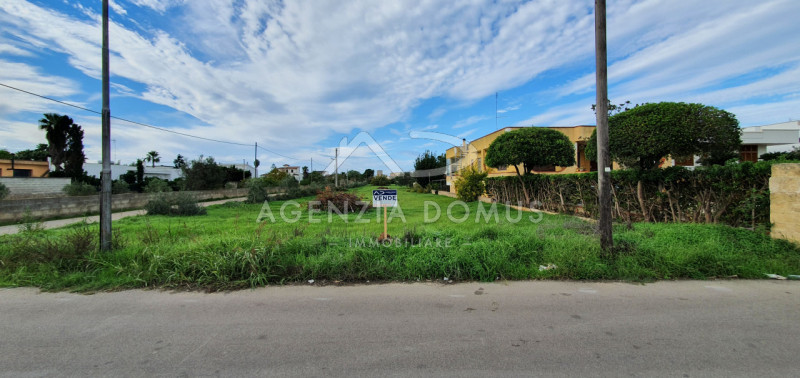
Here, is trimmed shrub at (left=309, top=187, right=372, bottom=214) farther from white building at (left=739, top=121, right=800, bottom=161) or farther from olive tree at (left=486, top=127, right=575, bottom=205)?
white building at (left=739, top=121, right=800, bottom=161)

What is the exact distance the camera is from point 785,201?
17.9ft

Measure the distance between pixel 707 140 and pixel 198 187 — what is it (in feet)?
98.7

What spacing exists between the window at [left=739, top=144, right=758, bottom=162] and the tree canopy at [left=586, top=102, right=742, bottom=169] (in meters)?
25.3

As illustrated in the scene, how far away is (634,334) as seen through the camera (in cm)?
291

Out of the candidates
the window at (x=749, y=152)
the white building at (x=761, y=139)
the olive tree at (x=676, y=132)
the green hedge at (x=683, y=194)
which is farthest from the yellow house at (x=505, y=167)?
the white building at (x=761, y=139)

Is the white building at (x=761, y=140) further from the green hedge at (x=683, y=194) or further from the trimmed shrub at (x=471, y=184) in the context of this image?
the green hedge at (x=683, y=194)

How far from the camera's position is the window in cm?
2477

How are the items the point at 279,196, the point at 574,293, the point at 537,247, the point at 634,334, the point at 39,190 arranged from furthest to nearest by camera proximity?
the point at 279,196, the point at 39,190, the point at 537,247, the point at 574,293, the point at 634,334

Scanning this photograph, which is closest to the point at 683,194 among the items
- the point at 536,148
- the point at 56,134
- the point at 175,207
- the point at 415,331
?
the point at 536,148

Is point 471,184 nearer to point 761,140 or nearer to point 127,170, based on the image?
point 761,140

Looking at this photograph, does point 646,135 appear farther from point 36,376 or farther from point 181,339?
point 36,376

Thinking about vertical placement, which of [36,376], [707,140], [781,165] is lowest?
[36,376]

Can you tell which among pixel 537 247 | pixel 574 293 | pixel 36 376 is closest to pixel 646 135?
pixel 537 247

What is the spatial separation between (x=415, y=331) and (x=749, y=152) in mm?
36639
